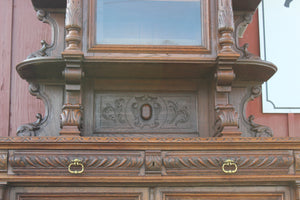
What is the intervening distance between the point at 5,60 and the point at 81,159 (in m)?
0.79

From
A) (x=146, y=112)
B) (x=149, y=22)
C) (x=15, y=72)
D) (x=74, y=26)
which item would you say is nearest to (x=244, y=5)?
(x=149, y=22)

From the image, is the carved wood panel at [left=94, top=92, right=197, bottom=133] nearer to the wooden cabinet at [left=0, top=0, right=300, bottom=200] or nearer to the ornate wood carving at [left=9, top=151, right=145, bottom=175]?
the wooden cabinet at [left=0, top=0, right=300, bottom=200]

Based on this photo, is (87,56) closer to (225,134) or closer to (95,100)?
(95,100)

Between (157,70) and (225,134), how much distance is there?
31 cm

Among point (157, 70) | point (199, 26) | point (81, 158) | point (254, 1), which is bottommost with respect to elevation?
point (81, 158)

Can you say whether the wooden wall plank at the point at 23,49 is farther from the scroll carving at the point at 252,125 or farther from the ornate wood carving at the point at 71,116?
the scroll carving at the point at 252,125

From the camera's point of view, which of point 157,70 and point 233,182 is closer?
point 233,182

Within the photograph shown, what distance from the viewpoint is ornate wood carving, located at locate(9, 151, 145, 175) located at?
132cm

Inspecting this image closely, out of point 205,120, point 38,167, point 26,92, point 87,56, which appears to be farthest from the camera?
point 26,92

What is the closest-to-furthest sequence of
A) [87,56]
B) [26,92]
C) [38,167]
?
[38,167]
[87,56]
[26,92]

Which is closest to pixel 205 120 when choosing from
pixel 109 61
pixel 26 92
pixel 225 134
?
pixel 225 134

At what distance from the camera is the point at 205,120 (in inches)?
62.4

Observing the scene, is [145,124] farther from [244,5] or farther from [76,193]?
[244,5]

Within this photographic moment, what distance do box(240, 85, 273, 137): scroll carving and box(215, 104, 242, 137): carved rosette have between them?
0.14 metres
